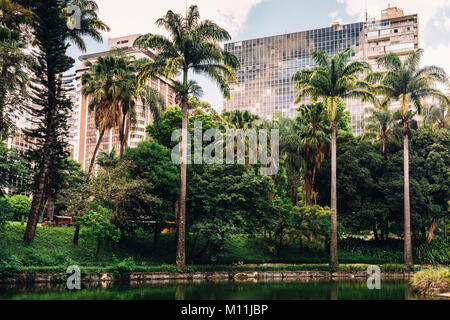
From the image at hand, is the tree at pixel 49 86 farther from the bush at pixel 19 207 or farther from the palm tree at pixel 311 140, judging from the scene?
the bush at pixel 19 207

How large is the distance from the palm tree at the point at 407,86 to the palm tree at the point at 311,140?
5.03 meters

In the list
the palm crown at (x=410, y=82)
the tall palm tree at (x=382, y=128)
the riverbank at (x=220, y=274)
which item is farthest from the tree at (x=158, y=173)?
the tall palm tree at (x=382, y=128)

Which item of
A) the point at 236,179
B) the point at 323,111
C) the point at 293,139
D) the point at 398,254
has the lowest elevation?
the point at 398,254

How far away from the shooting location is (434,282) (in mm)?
16359

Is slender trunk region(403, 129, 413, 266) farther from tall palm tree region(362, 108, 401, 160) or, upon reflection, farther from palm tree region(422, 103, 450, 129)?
palm tree region(422, 103, 450, 129)

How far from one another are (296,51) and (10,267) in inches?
3552

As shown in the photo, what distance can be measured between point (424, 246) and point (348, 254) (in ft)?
21.0

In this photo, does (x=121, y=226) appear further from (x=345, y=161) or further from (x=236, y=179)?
(x=345, y=161)

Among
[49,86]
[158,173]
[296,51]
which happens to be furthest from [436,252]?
[296,51]

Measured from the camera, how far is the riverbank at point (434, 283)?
52.8 ft

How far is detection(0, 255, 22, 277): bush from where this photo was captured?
18.3 metres

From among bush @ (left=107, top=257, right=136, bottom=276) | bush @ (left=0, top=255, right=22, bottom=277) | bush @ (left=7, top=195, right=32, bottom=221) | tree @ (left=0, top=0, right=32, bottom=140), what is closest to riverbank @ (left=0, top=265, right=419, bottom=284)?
bush @ (left=107, top=257, right=136, bottom=276)

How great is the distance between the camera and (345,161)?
3306 cm
